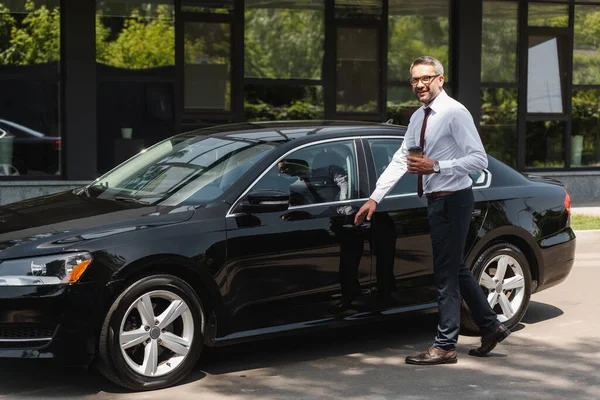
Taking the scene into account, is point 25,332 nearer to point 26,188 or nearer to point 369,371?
point 369,371

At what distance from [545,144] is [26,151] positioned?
8554 mm

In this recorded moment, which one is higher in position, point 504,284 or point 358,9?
point 358,9

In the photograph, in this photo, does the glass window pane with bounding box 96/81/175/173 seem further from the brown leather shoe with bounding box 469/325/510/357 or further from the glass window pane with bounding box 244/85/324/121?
the brown leather shoe with bounding box 469/325/510/357

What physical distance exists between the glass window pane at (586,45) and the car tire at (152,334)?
1269 centimetres

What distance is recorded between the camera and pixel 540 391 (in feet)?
19.5

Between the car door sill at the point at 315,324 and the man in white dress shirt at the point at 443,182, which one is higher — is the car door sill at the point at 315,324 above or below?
below

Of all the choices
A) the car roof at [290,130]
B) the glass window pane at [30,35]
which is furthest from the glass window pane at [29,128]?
the car roof at [290,130]

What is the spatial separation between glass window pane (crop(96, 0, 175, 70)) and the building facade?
20mm

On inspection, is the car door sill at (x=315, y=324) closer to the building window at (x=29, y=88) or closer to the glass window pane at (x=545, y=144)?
the building window at (x=29, y=88)

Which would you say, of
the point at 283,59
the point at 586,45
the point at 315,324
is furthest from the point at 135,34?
the point at 315,324

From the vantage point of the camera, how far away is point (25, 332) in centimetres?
545

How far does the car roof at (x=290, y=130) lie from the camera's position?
6727mm

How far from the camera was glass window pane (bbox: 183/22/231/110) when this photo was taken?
48.1ft

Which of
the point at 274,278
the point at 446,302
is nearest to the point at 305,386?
the point at 274,278
